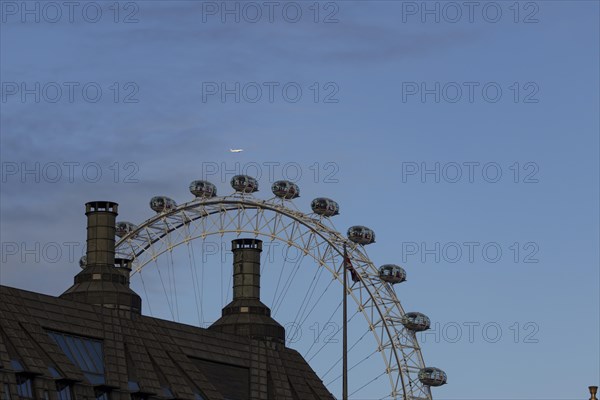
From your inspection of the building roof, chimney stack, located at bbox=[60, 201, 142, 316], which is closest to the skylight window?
the building roof

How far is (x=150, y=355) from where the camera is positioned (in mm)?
95875

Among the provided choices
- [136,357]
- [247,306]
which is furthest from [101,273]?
[247,306]

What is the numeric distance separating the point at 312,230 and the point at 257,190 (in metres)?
5.23

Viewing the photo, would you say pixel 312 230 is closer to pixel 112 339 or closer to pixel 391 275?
pixel 391 275

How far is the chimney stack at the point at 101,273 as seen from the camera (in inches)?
3903

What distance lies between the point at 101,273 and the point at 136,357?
28.4 ft

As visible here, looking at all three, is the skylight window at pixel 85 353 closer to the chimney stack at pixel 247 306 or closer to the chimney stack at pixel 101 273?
the chimney stack at pixel 101 273

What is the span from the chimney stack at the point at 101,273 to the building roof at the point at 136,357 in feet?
6.32

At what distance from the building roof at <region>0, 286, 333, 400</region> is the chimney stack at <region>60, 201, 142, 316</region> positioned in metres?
1.93

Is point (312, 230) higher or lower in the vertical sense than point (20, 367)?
higher

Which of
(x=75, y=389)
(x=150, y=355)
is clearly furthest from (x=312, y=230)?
(x=75, y=389)

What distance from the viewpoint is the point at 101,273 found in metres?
101

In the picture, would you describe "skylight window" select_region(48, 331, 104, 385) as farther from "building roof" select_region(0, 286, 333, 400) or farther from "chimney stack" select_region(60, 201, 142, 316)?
"chimney stack" select_region(60, 201, 142, 316)

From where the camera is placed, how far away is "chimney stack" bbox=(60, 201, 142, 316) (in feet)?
325
